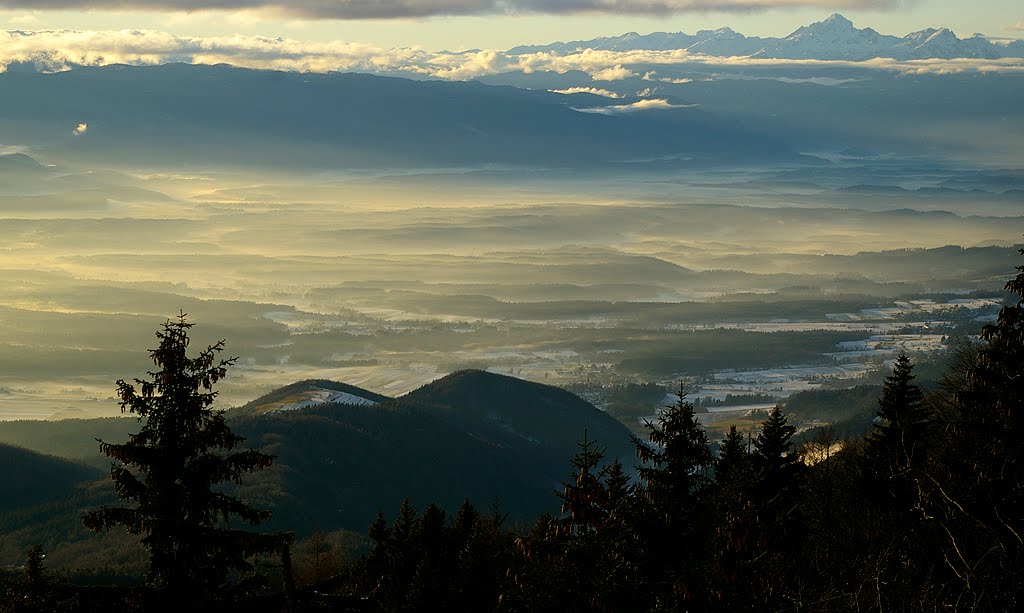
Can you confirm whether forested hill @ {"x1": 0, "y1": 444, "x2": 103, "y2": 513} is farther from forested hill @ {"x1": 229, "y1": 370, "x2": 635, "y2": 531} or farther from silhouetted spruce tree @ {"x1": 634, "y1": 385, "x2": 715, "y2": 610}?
silhouetted spruce tree @ {"x1": 634, "y1": 385, "x2": 715, "y2": 610}

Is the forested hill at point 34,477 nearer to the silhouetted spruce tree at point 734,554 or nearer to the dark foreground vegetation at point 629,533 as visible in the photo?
the dark foreground vegetation at point 629,533

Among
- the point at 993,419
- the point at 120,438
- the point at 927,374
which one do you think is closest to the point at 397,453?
the point at 120,438

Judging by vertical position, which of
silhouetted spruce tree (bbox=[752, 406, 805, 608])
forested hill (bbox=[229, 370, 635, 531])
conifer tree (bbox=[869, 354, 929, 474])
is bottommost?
forested hill (bbox=[229, 370, 635, 531])

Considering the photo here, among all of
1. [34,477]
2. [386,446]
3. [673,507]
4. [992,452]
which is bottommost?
[386,446]

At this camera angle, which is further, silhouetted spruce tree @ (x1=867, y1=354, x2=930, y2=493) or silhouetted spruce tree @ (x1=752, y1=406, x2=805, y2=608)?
silhouetted spruce tree @ (x1=867, y1=354, x2=930, y2=493)

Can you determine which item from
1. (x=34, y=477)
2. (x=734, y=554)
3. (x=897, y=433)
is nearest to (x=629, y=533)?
(x=734, y=554)

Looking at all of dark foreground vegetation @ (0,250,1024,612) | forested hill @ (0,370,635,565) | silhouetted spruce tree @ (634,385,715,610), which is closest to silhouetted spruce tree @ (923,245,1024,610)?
dark foreground vegetation @ (0,250,1024,612)

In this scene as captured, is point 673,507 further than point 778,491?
No

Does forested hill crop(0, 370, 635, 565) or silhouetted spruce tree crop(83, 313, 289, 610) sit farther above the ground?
silhouetted spruce tree crop(83, 313, 289, 610)

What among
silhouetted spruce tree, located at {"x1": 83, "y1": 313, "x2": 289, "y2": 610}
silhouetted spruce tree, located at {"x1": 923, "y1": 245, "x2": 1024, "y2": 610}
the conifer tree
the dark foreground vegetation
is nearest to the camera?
the dark foreground vegetation

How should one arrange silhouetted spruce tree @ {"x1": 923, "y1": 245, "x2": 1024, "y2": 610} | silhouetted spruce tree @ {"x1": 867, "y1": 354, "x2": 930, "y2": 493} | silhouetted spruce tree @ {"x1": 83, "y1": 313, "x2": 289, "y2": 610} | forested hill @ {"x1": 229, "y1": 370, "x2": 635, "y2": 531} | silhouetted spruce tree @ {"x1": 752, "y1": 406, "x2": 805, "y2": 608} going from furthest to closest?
forested hill @ {"x1": 229, "y1": 370, "x2": 635, "y2": 531}, silhouetted spruce tree @ {"x1": 867, "y1": 354, "x2": 930, "y2": 493}, silhouetted spruce tree @ {"x1": 752, "y1": 406, "x2": 805, "y2": 608}, silhouetted spruce tree @ {"x1": 923, "y1": 245, "x2": 1024, "y2": 610}, silhouetted spruce tree @ {"x1": 83, "y1": 313, "x2": 289, "y2": 610}

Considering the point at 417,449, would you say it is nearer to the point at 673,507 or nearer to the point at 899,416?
the point at 899,416

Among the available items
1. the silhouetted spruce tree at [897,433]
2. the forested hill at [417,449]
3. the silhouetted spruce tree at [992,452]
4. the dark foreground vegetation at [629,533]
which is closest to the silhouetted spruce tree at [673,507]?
the dark foreground vegetation at [629,533]
